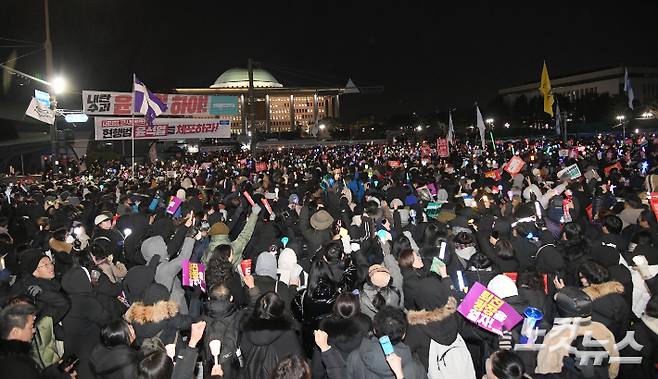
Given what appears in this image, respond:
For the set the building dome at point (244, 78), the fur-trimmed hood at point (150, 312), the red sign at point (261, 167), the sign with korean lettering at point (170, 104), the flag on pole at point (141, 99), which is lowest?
the fur-trimmed hood at point (150, 312)

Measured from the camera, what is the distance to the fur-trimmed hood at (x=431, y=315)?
4.07m

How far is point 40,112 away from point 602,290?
16713 millimetres

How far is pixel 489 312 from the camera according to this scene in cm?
387

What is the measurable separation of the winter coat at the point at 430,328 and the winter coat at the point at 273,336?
0.88 meters

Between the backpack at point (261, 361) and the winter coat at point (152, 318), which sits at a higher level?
the winter coat at point (152, 318)

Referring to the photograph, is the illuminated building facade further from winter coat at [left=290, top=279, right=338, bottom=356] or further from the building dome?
winter coat at [left=290, top=279, right=338, bottom=356]

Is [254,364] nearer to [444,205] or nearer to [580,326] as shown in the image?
[580,326]

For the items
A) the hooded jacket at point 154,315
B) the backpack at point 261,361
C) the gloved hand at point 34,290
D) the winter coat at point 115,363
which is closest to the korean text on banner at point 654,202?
the backpack at point 261,361

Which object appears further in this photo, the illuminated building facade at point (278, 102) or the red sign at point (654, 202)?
the illuminated building facade at point (278, 102)

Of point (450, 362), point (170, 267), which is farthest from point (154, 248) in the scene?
point (450, 362)

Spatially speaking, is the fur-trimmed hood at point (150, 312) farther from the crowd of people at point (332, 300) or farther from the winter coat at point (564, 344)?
the winter coat at point (564, 344)

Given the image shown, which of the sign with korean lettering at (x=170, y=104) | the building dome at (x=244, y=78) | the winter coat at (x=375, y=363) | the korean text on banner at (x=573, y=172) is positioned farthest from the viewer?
the building dome at (x=244, y=78)

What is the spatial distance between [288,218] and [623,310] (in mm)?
5768

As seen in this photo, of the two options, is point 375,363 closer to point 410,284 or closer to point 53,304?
point 410,284
